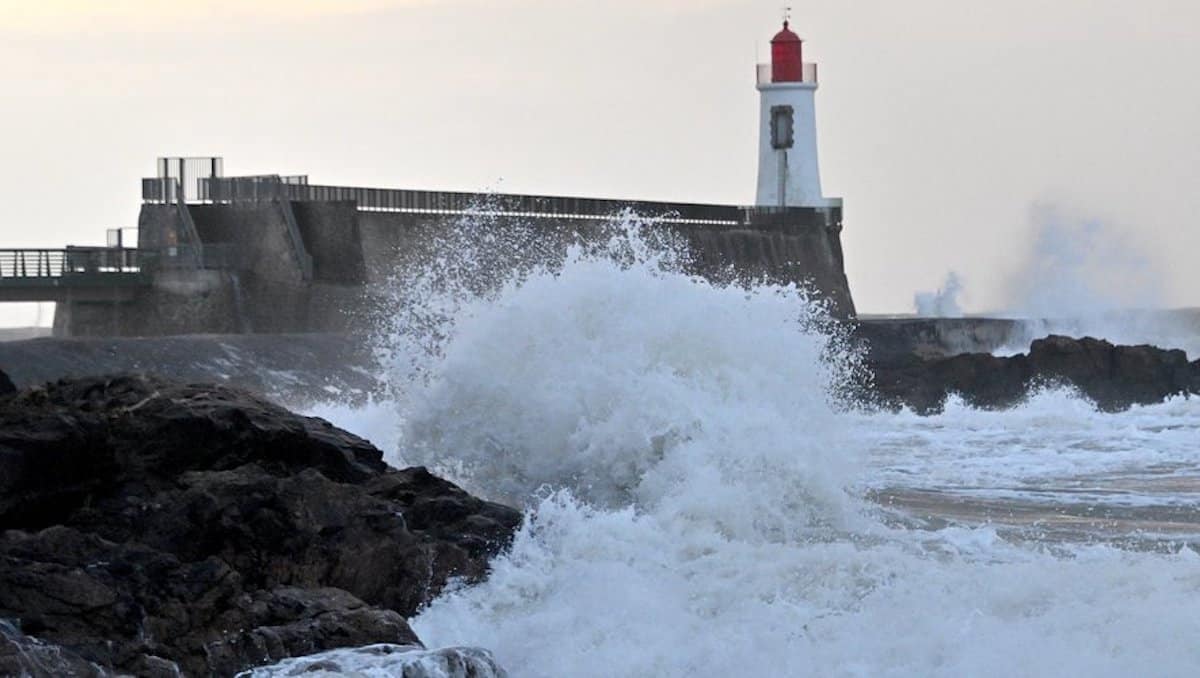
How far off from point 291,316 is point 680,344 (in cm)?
1191

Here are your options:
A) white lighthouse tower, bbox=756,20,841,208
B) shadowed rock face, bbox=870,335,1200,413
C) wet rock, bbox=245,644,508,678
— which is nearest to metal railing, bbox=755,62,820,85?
white lighthouse tower, bbox=756,20,841,208

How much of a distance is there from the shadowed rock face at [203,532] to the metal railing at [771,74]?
24672mm

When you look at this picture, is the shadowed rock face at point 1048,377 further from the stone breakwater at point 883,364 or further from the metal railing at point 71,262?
the metal railing at point 71,262

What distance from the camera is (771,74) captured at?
3416cm

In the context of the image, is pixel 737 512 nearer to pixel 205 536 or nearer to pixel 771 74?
pixel 205 536

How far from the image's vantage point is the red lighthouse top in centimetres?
3400

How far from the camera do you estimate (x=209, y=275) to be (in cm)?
2389

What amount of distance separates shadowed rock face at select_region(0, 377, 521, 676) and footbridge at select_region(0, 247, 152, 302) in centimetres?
1306

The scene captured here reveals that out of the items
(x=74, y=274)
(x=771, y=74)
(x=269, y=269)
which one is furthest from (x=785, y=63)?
(x=74, y=274)

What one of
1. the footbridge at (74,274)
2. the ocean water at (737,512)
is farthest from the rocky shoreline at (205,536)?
the footbridge at (74,274)

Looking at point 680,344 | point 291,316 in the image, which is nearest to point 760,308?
point 680,344

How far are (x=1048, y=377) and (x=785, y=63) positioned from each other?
377 inches

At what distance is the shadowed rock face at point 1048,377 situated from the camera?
25.8m

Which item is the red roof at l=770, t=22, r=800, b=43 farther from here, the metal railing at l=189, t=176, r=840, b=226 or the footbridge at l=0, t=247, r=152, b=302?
the footbridge at l=0, t=247, r=152, b=302
